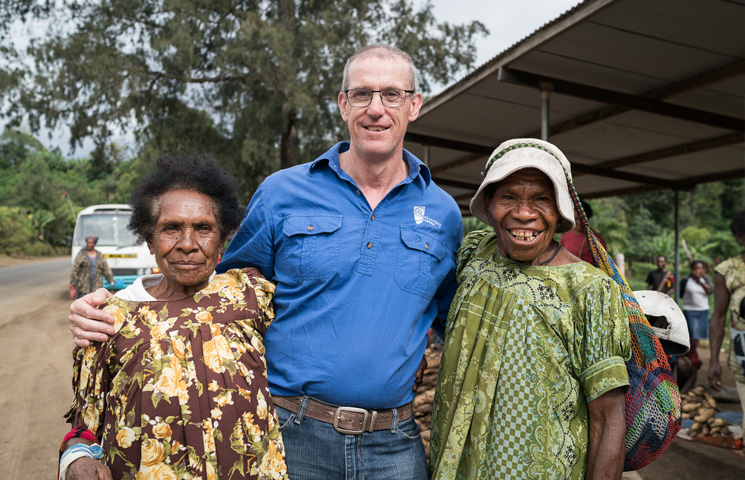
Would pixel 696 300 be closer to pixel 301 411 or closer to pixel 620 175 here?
pixel 620 175

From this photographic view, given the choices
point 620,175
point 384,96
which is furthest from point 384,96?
point 620,175

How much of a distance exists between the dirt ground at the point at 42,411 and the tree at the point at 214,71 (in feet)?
16.9

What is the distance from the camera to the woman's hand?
60.1 inches

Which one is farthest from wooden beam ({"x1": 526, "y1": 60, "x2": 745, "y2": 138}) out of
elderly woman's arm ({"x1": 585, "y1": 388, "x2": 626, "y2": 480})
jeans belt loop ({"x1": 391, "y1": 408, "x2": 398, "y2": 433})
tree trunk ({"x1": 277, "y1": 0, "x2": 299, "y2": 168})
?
tree trunk ({"x1": 277, "y1": 0, "x2": 299, "y2": 168})

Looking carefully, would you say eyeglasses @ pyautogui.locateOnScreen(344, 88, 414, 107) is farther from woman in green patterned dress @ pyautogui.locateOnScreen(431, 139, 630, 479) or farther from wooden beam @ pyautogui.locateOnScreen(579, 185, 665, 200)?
wooden beam @ pyautogui.locateOnScreen(579, 185, 665, 200)

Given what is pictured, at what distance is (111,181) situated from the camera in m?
53.8

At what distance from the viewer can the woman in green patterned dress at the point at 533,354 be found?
1.71 m

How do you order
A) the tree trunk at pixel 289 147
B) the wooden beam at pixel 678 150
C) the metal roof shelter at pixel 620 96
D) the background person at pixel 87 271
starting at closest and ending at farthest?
1. the metal roof shelter at pixel 620 96
2. the wooden beam at pixel 678 150
3. the background person at pixel 87 271
4. the tree trunk at pixel 289 147

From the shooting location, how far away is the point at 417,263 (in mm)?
2025

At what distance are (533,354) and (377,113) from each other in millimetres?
995

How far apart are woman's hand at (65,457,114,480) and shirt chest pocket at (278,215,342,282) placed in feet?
2.73

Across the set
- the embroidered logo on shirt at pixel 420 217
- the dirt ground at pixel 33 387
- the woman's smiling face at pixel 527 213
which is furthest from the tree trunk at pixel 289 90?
the woman's smiling face at pixel 527 213

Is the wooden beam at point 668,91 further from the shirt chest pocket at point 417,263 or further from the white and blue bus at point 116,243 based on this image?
the white and blue bus at point 116,243

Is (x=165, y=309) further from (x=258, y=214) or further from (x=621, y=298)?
(x=621, y=298)
